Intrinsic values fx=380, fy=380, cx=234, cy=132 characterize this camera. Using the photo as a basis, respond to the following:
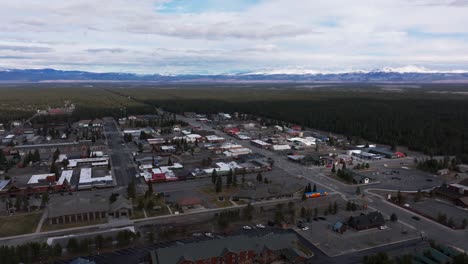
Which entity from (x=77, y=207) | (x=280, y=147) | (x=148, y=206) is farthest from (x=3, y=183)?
(x=280, y=147)

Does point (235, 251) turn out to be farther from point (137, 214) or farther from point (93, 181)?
point (93, 181)

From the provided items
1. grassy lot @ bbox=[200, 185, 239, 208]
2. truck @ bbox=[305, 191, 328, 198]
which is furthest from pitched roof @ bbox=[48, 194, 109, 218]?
truck @ bbox=[305, 191, 328, 198]

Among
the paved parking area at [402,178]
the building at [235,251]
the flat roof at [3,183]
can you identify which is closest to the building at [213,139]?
the paved parking area at [402,178]

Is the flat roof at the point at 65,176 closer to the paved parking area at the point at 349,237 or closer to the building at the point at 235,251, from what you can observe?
the building at the point at 235,251

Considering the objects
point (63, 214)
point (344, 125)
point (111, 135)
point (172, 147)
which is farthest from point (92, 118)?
point (63, 214)

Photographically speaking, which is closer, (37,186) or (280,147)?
(37,186)

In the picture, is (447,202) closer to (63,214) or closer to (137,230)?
(137,230)

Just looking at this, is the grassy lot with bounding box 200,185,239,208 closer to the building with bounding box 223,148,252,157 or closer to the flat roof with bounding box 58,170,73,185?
the flat roof with bounding box 58,170,73,185
